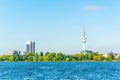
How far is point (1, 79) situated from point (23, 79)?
3.76 metres

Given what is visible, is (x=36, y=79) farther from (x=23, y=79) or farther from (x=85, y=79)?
(x=85, y=79)

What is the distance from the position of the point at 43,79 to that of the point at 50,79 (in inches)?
49.2

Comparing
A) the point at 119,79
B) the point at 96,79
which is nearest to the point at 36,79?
the point at 96,79

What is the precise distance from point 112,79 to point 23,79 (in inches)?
614

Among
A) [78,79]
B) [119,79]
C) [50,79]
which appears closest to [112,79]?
[119,79]

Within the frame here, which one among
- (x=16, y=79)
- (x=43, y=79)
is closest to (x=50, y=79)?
(x=43, y=79)

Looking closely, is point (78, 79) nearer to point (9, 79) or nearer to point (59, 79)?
point (59, 79)

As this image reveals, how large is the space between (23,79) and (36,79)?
2.26 m

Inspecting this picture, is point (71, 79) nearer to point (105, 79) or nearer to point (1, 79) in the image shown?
point (105, 79)

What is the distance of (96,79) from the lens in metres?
66.1

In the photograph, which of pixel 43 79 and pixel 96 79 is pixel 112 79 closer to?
pixel 96 79

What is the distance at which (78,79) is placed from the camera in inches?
2591

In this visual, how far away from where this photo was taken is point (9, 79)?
65.4m

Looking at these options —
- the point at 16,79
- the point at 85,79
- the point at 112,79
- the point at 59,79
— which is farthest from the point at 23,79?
the point at 112,79
